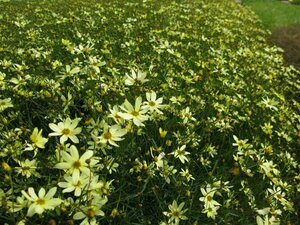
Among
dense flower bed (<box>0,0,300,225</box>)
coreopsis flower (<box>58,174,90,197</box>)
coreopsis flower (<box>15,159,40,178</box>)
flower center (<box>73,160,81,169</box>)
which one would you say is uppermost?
flower center (<box>73,160,81,169</box>)

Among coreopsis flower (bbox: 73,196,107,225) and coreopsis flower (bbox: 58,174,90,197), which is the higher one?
coreopsis flower (bbox: 58,174,90,197)

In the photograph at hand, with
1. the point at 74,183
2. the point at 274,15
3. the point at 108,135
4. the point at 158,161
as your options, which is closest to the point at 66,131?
the point at 108,135

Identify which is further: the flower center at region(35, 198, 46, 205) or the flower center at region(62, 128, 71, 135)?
the flower center at region(62, 128, 71, 135)

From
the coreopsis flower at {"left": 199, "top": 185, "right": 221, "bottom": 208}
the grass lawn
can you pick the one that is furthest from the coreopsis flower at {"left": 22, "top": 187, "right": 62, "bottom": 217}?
the grass lawn

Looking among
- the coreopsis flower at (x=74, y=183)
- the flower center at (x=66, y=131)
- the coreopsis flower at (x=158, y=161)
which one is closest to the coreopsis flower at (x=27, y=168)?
A: the flower center at (x=66, y=131)

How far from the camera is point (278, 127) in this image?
521cm

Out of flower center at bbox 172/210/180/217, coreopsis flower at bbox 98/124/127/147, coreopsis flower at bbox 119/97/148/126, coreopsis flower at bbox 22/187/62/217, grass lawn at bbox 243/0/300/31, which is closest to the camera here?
coreopsis flower at bbox 22/187/62/217

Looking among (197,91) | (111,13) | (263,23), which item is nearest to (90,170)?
(197,91)

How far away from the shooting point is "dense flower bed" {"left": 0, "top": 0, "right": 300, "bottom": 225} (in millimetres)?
2471

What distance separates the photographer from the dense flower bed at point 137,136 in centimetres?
247

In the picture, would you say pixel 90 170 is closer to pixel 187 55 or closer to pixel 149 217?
pixel 149 217

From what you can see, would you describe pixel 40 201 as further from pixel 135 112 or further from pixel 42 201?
pixel 135 112

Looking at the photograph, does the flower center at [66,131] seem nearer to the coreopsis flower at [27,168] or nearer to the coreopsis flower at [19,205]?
the coreopsis flower at [27,168]

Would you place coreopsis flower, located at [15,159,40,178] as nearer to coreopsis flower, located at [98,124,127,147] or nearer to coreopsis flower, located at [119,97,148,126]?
coreopsis flower, located at [98,124,127,147]
